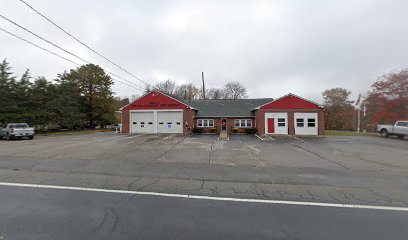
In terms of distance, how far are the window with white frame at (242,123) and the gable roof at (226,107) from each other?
0.72m

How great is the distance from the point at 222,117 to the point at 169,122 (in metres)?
7.63

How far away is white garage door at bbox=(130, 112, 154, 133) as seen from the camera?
89.2ft

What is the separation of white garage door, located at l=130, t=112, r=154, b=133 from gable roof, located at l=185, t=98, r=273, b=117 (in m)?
6.84

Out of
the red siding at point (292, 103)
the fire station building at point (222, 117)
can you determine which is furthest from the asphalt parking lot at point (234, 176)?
the red siding at point (292, 103)

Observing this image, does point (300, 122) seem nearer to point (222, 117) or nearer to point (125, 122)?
point (222, 117)

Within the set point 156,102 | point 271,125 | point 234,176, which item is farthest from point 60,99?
point 234,176

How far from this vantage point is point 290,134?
83.0ft

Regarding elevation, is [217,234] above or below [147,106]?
below

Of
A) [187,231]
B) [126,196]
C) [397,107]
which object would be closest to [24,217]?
[126,196]

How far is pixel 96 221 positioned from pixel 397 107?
3421cm

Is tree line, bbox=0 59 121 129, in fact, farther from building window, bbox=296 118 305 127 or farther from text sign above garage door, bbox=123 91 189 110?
building window, bbox=296 118 305 127

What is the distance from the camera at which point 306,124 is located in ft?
83.4

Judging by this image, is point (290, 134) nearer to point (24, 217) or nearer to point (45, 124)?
point (24, 217)

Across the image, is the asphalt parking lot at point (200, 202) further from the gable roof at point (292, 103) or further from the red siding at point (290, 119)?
the gable roof at point (292, 103)
